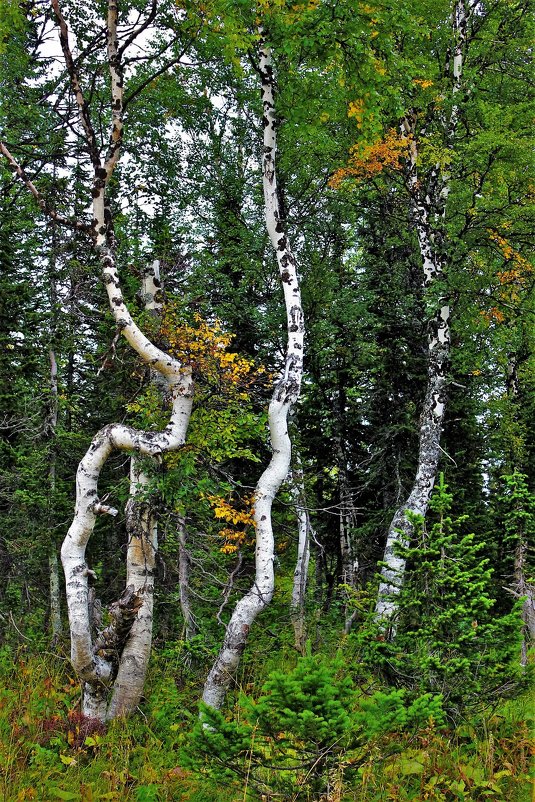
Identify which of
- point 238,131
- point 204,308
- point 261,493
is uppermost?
point 238,131

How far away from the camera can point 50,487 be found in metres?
11.9

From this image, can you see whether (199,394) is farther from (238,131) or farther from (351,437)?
(238,131)

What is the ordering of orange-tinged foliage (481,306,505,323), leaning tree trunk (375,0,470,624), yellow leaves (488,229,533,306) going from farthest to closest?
orange-tinged foliage (481,306,505,323), yellow leaves (488,229,533,306), leaning tree trunk (375,0,470,624)

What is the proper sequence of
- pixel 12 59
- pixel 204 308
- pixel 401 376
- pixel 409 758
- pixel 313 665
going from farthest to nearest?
pixel 401 376 → pixel 204 308 → pixel 12 59 → pixel 409 758 → pixel 313 665

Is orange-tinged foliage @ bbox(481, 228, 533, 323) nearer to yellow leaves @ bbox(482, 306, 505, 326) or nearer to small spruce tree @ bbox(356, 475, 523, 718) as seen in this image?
yellow leaves @ bbox(482, 306, 505, 326)

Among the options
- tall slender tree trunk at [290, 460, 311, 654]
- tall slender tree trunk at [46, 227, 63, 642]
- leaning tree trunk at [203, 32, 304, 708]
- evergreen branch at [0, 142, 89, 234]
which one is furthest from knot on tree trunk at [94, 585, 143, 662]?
evergreen branch at [0, 142, 89, 234]

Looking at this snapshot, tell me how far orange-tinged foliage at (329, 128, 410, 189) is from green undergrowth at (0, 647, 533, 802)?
9.83 meters

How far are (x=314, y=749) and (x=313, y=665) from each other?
65cm

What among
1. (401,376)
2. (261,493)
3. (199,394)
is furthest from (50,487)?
(401,376)

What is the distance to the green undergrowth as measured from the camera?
3.30 metres

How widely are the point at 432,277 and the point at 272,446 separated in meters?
6.21

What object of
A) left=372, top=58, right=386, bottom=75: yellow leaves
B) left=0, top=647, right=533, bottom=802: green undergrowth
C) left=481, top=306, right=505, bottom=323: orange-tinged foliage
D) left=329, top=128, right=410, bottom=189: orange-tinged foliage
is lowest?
left=0, top=647, right=533, bottom=802: green undergrowth

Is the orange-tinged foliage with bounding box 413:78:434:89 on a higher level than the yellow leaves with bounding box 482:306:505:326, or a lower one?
higher

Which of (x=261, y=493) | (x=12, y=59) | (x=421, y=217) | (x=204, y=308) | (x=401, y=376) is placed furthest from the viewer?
(x=401, y=376)
